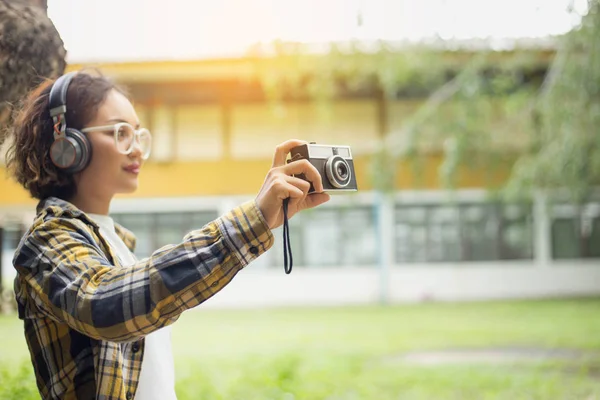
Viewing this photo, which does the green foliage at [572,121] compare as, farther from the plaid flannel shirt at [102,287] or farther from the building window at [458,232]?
the building window at [458,232]

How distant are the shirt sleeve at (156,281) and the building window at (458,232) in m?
11.4

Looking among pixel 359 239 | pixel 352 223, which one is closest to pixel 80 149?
pixel 352 223

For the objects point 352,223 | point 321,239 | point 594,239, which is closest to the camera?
point 321,239

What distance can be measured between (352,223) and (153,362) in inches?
434

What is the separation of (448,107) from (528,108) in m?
0.53

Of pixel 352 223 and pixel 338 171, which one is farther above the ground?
pixel 338 171

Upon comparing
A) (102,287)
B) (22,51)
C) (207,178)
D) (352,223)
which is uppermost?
(22,51)

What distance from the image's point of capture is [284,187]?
2.53ft

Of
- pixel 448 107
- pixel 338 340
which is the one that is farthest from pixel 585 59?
pixel 338 340

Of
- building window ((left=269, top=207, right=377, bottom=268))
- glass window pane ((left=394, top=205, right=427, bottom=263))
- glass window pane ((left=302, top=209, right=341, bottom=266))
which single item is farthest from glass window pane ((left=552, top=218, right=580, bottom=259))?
glass window pane ((left=302, top=209, right=341, bottom=266))

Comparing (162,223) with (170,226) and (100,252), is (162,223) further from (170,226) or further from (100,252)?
(100,252)

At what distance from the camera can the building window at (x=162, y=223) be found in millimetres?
11086

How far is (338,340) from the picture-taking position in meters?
7.76

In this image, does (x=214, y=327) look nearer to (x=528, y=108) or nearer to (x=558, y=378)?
(x=558, y=378)
